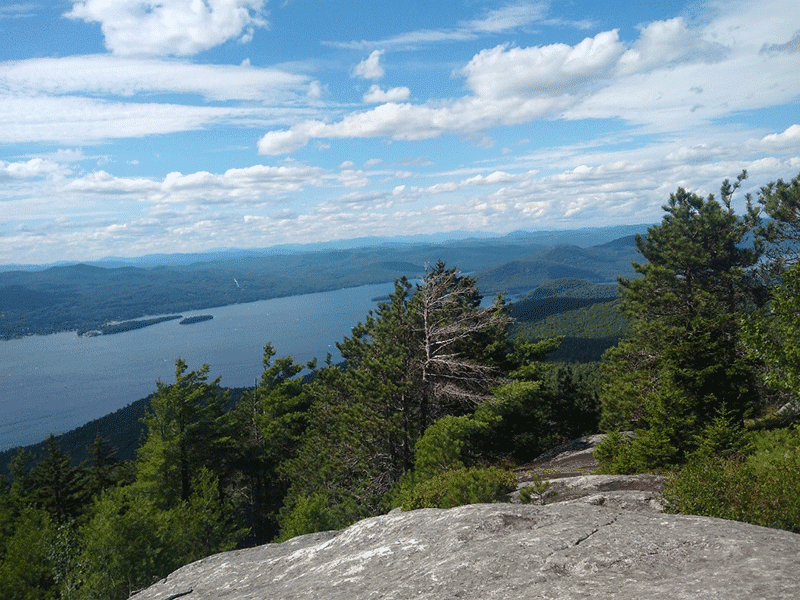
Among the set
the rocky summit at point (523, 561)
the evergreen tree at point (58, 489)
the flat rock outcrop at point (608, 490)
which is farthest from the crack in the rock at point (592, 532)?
the evergreen tree at point (58, 489)

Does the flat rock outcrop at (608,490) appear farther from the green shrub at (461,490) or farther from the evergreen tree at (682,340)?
the evergreen tree at (682,340)

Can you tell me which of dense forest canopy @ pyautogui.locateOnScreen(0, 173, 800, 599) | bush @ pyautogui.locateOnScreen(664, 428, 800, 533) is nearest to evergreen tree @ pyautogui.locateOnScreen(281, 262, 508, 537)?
dense forest canopy @ pyautogui.locateOnScreen(0, 173, 800, 599)

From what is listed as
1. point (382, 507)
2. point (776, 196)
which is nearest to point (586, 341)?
point (776, 196)

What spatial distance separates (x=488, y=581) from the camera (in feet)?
20.1

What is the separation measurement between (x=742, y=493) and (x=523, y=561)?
536cm

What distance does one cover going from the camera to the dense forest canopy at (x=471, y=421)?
14320mm

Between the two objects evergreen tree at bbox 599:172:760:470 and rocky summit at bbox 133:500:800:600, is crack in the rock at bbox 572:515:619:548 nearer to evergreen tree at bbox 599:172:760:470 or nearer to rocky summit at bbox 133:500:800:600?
rocky summit at bbox 133:500:800:600

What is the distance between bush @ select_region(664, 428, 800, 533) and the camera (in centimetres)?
888

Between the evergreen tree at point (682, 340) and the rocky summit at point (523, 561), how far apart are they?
9842 millimetres

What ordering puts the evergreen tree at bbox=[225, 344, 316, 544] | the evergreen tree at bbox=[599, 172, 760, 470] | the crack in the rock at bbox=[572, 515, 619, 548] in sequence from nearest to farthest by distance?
the crack in the rock at bbox=[572, 515, 619, 548]
the evergreen tree at bbox=[599, 172, 760, 470]
the evergreen tree at bbox=[225, 344, 316, 544]

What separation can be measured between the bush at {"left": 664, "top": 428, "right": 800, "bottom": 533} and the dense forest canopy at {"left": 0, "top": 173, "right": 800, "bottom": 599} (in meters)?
0.03

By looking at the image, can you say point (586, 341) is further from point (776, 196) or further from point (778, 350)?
point (778, 350)

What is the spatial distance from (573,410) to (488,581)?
32279mm

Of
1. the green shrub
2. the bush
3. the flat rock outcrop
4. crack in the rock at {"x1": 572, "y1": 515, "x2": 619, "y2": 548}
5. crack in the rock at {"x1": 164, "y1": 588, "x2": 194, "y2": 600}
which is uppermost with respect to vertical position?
crack in the rock at {"x1": 572, "y1": 515, "x2": 619, "y2": 548}
